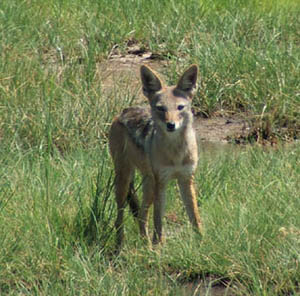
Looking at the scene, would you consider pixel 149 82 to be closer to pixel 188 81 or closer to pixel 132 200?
pixel 188 81

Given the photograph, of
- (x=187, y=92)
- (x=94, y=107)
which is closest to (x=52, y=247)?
(x=187, y=92)

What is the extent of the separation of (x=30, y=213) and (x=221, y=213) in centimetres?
144

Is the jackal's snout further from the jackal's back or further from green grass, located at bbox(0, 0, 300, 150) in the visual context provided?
green grass, located at bbox(0, 0, 300, 150)

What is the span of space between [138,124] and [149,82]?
1.25 feet

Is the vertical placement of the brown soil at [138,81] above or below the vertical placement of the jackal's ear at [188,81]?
below

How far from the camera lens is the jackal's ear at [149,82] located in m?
7.43

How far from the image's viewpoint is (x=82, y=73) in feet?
35.8

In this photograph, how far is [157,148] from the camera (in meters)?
7.32

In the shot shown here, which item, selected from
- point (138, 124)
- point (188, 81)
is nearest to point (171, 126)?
point (188, 81)

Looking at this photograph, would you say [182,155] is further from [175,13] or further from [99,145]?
[175,13]

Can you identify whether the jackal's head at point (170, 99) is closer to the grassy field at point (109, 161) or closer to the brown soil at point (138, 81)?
the grassy field at point (109, 161)

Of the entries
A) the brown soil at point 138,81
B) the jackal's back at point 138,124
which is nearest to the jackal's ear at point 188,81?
the jackal's back at point 138,124

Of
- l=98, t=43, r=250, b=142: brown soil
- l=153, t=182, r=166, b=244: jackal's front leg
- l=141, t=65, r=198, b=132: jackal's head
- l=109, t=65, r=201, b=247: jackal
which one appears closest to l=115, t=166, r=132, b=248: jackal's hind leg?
l=109, t=65, r=201, b=247: jackal

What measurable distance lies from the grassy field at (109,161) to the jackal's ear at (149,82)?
2.38 ft
